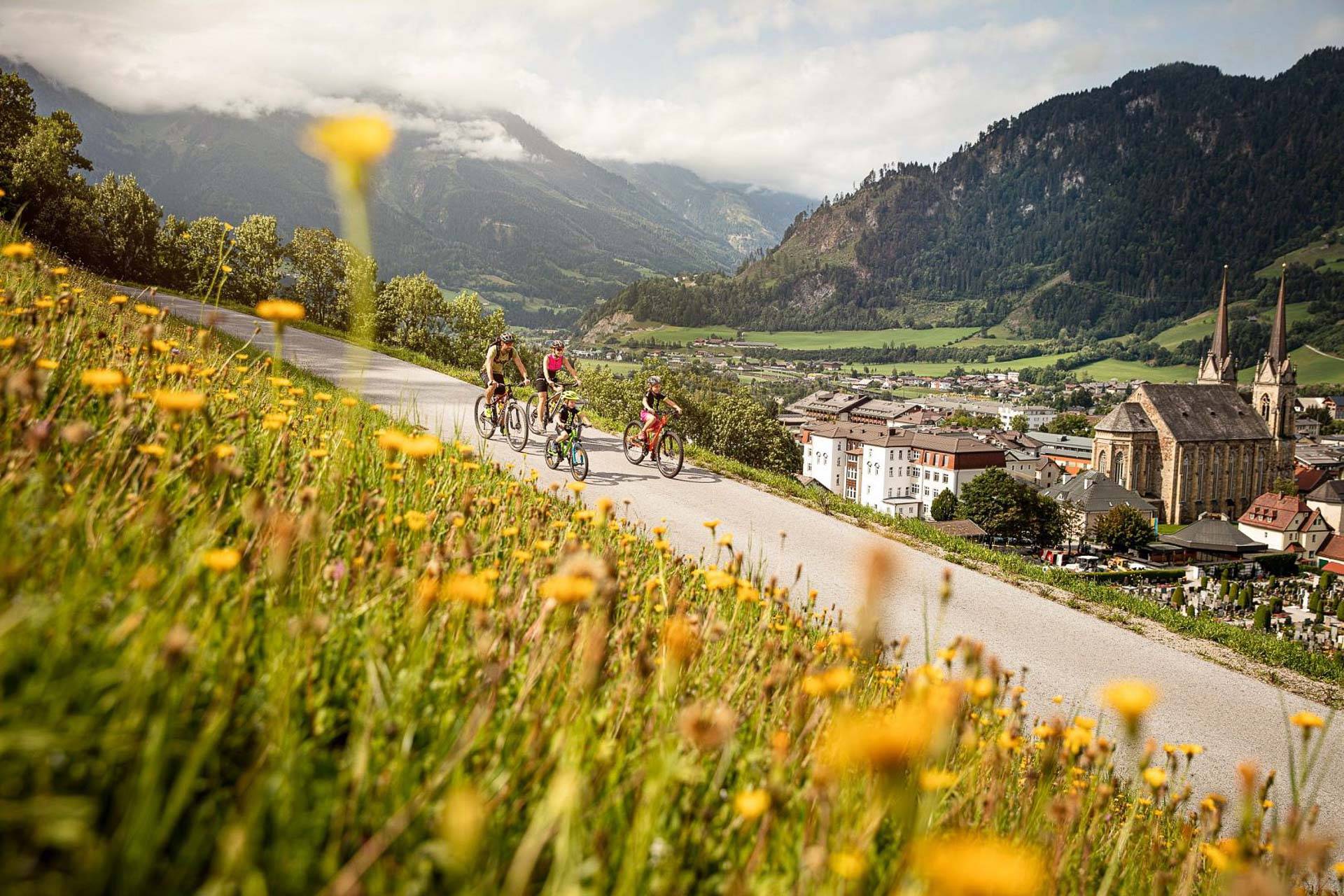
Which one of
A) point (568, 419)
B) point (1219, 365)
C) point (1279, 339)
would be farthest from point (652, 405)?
point (1279, 339)

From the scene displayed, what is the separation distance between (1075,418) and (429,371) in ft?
463

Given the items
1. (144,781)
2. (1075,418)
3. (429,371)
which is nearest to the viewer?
(144,781)

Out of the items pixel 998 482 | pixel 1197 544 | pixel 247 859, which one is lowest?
pixel 1197 544

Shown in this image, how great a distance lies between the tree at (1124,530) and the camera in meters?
67.4

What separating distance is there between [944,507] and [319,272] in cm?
5946

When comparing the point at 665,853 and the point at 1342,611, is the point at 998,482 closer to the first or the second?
the point at 1342,611

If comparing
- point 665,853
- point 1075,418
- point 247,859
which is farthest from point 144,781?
point 1075,418

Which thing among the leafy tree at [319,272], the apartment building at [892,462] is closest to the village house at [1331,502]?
the apartment building at [892,462]

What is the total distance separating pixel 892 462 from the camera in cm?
9762

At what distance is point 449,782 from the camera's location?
4.89 feet

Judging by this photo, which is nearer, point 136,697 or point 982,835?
point 136,697

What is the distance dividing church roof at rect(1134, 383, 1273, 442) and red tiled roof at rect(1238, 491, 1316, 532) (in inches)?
403

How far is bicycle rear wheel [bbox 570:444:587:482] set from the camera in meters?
11.5

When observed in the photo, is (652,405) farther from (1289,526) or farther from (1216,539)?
(1289,526)
